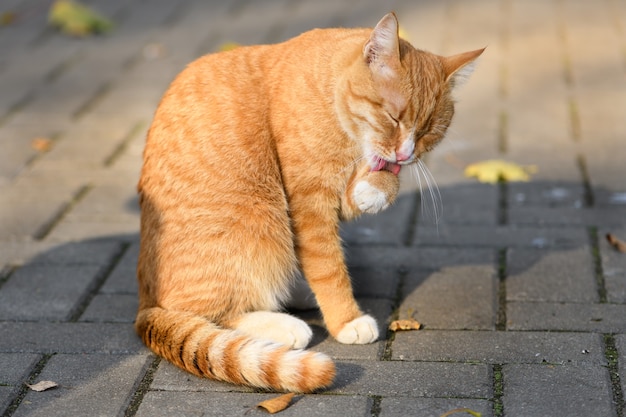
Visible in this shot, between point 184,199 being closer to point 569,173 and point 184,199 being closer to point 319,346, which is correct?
point 319,346

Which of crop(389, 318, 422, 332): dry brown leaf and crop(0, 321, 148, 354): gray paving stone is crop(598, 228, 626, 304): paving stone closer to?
crop(389, 318, 422, 332): dry brown leaf

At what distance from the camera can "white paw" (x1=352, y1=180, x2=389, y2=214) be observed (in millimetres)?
3189

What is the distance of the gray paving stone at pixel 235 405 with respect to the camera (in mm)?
2766

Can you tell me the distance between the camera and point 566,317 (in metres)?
3.34

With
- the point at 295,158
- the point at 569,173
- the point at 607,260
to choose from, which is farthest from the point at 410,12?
the point at 295,158

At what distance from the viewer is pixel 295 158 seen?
10.4 feet

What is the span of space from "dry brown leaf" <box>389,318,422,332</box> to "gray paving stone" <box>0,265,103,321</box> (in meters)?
1.27

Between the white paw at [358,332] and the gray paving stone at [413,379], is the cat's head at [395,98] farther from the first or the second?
the gray paving stone at [413,379]

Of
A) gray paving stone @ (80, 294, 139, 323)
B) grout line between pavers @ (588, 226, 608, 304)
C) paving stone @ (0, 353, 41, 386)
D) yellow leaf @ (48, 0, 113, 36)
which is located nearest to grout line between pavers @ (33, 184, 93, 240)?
gray paving stone @ (80, 294, 139, 323)

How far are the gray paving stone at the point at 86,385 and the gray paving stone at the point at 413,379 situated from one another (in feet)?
2.33

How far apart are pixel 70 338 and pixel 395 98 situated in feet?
4.90

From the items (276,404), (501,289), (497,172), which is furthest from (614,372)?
(497,172)

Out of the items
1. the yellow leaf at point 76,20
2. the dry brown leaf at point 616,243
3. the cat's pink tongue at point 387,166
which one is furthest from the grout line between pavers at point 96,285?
the yellow leaf at point 76,20

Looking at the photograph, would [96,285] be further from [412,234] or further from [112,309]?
[412,234]
